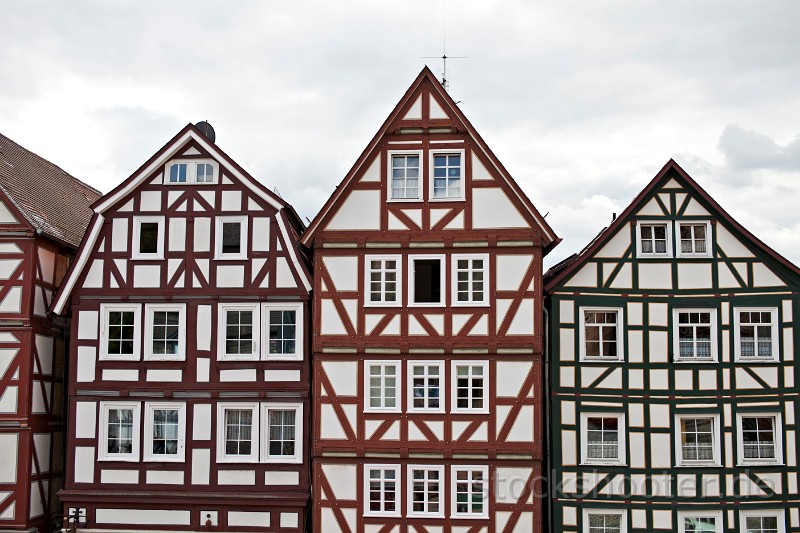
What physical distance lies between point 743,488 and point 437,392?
315 inches

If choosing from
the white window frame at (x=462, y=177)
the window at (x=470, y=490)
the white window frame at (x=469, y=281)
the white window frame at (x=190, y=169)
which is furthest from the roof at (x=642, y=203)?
the white window frame at (x=190, y=169)

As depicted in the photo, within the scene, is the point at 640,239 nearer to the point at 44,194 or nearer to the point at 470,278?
the point at 470,278

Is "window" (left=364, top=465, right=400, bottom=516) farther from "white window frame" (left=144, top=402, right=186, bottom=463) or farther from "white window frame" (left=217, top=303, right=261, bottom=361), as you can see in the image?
"white window frame" (left=144, top=402, right=186, bottom=463)

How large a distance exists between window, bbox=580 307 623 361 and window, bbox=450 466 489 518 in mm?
4011

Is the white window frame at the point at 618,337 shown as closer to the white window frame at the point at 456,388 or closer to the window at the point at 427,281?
the white window frame at the point at 456,388

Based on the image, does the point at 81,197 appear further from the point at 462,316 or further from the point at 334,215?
the point at 462,316

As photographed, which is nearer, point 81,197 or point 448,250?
point 448,250

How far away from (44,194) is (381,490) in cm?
1308

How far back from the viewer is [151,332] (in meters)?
23.0

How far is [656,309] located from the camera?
2270 cm

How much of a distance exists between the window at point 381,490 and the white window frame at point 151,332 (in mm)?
5569

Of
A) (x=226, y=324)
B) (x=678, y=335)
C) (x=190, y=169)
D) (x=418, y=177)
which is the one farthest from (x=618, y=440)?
(x=190, y=169)

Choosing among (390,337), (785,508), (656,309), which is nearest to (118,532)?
(390,337)

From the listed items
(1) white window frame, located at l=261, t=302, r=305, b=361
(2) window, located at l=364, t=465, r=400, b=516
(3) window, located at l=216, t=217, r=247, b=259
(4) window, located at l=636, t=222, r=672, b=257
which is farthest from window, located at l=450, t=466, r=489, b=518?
(3) window, located at l=216, t=217, r=247, b=259
